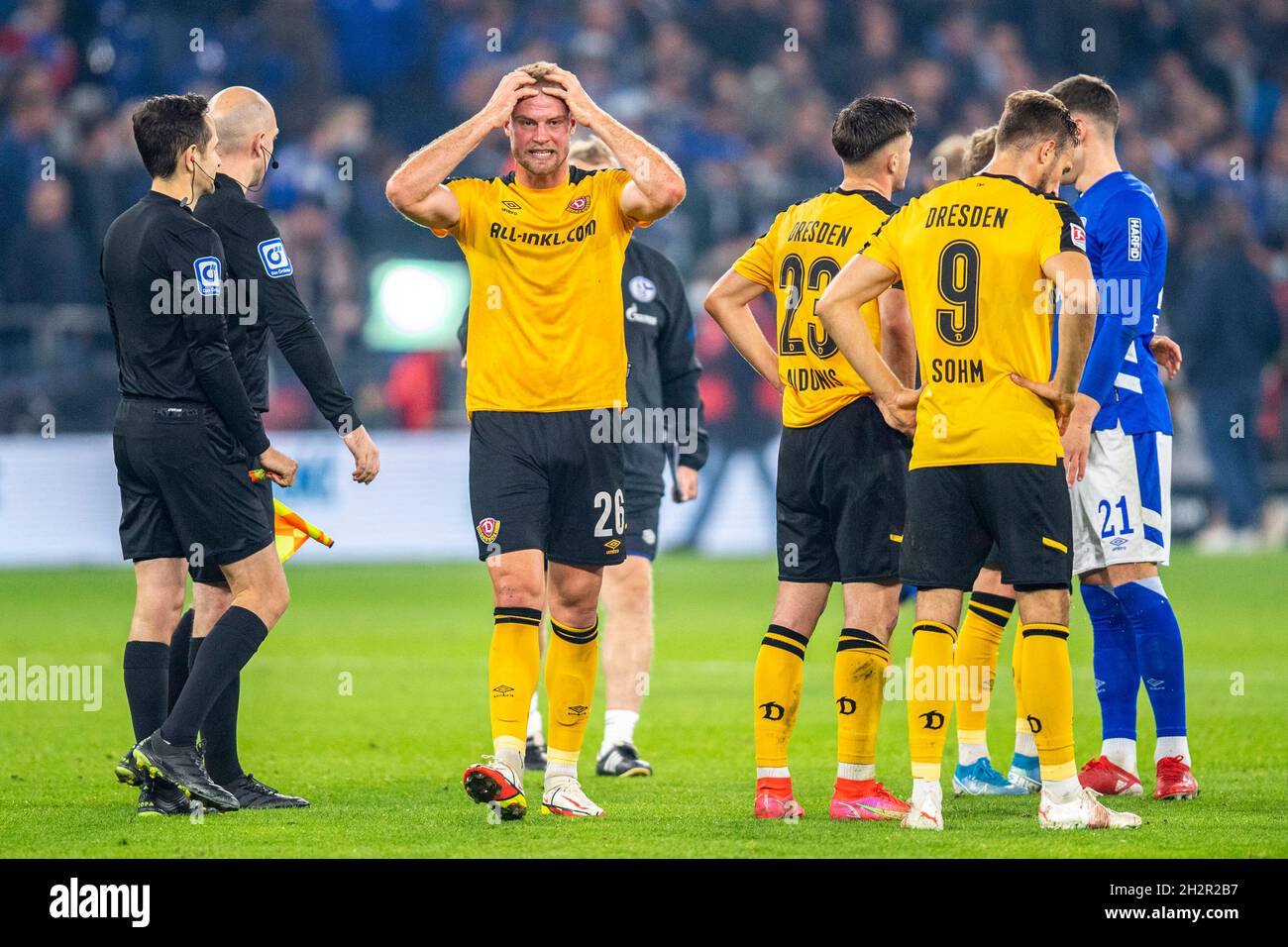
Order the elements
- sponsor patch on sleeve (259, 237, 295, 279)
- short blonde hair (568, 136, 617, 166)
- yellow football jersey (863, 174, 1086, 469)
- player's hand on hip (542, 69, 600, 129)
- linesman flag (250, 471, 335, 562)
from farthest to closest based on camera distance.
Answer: short blonde hair (568, 136, 617, 166)
linesman flag (250, 471, 335, 562)
sponsor patch on sleeve (259, 237, 295, 279)
player's hand on hip (542, 69, 600, 129)
yellow football jersey (863, 174, 1086, 469)

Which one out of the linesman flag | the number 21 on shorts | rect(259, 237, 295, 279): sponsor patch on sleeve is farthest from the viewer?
the linesman flag

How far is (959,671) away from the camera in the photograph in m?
6.39

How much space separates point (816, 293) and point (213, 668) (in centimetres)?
240

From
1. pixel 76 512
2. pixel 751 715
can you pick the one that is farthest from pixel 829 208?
pixel 76 512

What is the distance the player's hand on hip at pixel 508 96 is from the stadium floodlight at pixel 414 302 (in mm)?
12856

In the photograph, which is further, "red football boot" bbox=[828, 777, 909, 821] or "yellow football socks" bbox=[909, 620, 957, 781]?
"red football boot" bbox=[828, 777, 909, 821]

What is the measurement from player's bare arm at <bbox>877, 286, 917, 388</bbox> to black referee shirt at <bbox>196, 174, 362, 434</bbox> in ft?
6.16

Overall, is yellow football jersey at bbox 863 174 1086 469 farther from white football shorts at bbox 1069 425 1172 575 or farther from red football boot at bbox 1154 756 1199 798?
red football boot at bbox 1154 756 1199 798

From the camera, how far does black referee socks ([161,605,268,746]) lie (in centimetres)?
616

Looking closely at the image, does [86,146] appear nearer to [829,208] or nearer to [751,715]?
[751,715]

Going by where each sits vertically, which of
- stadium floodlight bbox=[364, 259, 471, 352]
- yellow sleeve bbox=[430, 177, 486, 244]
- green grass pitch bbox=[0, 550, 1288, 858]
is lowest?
green grass pitch bbox=[0, 550, 1288, 858]

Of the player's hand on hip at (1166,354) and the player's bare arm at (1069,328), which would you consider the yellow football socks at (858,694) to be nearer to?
the player's bare arm at (1069,328)

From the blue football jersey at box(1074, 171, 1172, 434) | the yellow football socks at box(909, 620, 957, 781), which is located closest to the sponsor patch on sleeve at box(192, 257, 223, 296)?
the yellow football socks at box(909, 620, 957, 781)

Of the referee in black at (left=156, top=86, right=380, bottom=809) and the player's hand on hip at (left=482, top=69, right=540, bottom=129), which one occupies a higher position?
the player's hand on hip at (left=482, top=69, right=540, bottom=129)
